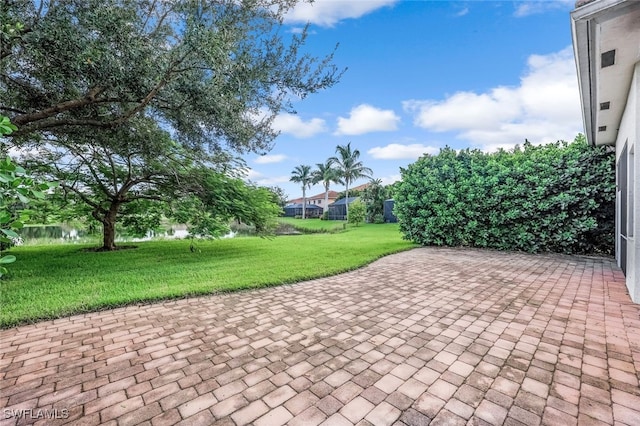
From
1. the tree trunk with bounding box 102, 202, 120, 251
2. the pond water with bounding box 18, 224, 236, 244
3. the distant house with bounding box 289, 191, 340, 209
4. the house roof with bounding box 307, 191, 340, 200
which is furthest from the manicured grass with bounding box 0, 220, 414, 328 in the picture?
the house roof with bounding box 307, 191, 340, 200

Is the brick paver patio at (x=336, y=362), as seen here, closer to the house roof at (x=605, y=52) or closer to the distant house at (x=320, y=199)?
the house roof at (x=605, y=52)

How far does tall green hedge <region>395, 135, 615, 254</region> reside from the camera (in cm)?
766

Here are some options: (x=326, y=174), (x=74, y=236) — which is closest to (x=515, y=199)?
(x=74, y=236)

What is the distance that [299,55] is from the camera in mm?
5605

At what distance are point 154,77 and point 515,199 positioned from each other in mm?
9658

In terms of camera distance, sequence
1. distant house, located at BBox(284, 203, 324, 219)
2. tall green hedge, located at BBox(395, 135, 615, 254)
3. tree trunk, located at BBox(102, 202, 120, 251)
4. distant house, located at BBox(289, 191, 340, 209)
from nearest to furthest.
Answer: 1. tall green hedge, located at BBox(395, 135, 615, 254)
2. tree trunk, located at BBox(102, 202, 120, 251)
3. distant house, located at BBox(284, 203, 324, 219)
4. distant house, located at BBox(289, 191, 340, 209)

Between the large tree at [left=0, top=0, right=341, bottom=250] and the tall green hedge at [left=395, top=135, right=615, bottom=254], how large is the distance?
596 centimetres

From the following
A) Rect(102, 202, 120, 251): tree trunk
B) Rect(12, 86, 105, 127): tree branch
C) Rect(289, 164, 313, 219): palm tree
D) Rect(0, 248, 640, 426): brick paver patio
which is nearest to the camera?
Rect(0, 248, 640, 426): brick paver patio

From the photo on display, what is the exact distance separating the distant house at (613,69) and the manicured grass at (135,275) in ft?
15.6

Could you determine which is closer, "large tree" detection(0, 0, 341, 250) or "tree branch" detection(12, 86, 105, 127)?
"large tree" detection(0, 0, 341, 250)

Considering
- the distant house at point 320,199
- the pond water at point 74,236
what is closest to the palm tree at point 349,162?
the distant house at point 320,199

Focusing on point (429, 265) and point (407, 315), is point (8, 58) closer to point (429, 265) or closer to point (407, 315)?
point (407, 315)

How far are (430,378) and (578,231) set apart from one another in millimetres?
8403

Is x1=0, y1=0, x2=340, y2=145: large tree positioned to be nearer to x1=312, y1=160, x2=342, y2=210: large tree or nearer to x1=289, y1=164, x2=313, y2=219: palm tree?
x1=312, y1=160, x2=342, y2=210: large tree
